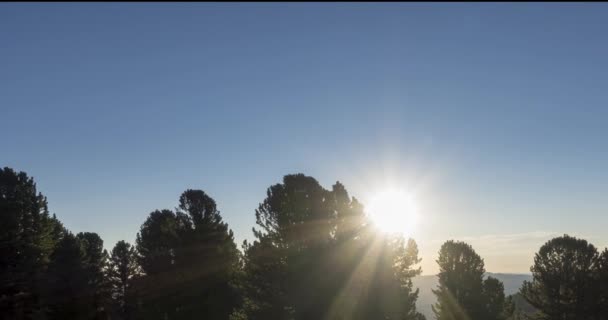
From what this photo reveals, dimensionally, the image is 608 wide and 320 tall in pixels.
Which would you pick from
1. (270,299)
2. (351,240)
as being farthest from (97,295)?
(351,240)

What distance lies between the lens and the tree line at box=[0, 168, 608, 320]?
25.7m

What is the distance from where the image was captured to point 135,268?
59.9 metres

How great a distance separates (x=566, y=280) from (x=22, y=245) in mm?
47719

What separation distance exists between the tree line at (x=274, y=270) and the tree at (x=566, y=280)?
9 cm

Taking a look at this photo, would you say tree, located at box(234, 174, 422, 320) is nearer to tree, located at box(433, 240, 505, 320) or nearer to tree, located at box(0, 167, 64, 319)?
tree, located at box(433, 240, 505, 320)

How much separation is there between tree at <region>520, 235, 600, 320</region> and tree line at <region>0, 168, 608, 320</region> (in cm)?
9

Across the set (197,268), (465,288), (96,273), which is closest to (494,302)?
(465,288)

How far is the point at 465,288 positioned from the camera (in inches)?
1667

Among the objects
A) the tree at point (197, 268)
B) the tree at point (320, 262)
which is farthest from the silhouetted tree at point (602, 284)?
the tree at point (197, 268)

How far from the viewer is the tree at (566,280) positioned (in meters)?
41.6

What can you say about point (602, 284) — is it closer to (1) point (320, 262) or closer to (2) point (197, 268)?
(1) point (320, 262)

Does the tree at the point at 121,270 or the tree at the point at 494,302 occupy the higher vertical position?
the tree at the point at 121,270

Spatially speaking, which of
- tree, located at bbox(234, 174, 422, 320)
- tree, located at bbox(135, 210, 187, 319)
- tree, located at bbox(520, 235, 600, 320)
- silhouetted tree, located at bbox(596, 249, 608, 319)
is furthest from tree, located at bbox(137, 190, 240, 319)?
silhouetted tree, located at bbox(596, 249, 608, 319)

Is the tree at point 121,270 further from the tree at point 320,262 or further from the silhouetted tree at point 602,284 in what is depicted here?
the silhouetted tree at point 602,284
